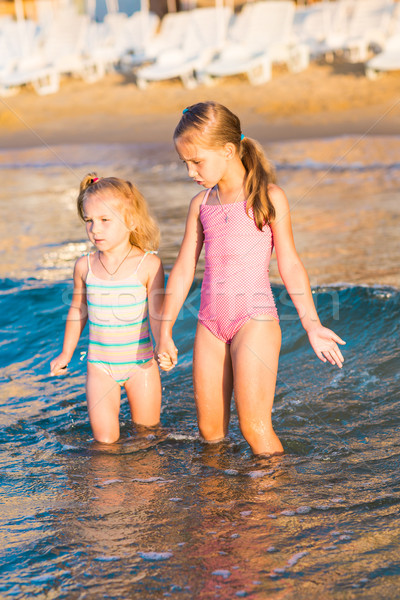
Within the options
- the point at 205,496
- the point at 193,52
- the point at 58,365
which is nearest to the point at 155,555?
the point at 205,496

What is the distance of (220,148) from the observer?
3.23m

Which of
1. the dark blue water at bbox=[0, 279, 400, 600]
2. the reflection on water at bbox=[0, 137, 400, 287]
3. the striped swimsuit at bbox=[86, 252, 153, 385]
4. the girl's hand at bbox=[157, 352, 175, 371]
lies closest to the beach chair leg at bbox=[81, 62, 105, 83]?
the reflection on water at bbox=[0, 137, 400, 287]

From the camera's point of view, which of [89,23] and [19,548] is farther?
[89,23]

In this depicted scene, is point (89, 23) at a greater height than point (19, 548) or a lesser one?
greater

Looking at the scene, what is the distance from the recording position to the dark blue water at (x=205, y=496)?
8.62 feet

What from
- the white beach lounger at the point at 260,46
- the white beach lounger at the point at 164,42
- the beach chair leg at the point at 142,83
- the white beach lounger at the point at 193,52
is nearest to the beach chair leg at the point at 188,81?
the white beach lounger at the point at 193,52

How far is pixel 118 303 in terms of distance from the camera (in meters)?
3.71

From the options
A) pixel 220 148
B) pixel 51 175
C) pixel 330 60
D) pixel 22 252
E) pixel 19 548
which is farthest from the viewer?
pixel 330 60

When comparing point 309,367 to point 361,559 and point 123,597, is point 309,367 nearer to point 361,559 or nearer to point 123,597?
point 361,559

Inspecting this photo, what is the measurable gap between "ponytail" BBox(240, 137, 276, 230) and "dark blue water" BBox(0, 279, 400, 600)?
1.17 m

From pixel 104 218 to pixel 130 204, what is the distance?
0.15 meters

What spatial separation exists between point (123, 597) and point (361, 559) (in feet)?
2.84

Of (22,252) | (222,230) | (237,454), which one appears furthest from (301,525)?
(22,252)

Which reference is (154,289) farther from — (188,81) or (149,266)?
(188,81)
